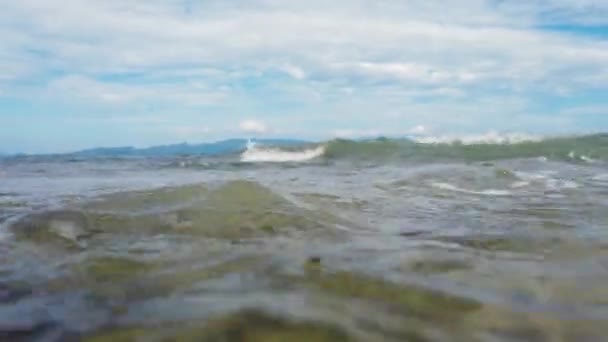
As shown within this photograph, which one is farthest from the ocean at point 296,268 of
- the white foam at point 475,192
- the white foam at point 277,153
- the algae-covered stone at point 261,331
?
the white foam at point 277,153

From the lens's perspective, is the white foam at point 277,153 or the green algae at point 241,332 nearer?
the green algae at point 241,332

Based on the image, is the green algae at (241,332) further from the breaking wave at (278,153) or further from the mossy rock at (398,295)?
the breaking wave at (278,153)

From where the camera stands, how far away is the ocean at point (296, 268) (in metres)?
3.08

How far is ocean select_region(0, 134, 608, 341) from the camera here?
308 cm

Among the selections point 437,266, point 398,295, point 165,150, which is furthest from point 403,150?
point 165,150

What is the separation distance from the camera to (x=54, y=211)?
6734 millimetres

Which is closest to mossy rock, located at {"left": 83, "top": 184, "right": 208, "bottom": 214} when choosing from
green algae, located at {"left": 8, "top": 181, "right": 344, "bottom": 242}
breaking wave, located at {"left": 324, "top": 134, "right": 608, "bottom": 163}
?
green algae, located at {"left": 8, "top": 181, "right": 344, "bottom": 242}

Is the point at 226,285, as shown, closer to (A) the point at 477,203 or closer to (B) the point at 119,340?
(B) the point at 119,340

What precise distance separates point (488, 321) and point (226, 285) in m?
1.58

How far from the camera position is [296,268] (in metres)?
4.29

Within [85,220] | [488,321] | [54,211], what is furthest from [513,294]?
[54,211]

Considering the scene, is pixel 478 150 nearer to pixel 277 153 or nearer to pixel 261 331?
pixel 277 153

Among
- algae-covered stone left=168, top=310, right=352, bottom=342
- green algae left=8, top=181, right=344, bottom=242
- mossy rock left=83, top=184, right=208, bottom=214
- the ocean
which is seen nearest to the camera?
algae-covered stone left=168, top=310, right=352, bottom=342

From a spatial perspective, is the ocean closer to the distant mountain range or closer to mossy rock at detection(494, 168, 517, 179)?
mossy rock at detection(494, 168, 517, 179)
